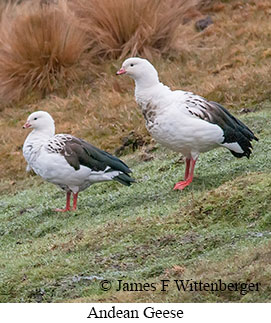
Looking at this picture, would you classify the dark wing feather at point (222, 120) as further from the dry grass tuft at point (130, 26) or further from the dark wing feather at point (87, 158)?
the dry grass tuft at point (130, 26)

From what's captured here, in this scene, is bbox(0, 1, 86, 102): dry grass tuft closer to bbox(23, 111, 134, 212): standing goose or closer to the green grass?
the green grass

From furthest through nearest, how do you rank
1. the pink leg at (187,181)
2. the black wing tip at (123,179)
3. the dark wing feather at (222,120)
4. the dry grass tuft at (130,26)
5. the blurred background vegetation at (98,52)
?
1. the dry grass tuft at (130,26)
2. the blurred background vegetation at (98,52)
3. the black wing tip at (123,179)
4. the pink leg at (187,181)
5. the dark wing feather at (222,120)

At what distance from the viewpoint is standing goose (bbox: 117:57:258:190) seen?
28.2 ft

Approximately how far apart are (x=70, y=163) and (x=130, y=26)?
7.08 metres

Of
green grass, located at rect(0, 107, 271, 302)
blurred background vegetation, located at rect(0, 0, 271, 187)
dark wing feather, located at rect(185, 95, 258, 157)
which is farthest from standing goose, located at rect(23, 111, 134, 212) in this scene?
blurred background vegetation, located at rect(0, 0, 271, 187)

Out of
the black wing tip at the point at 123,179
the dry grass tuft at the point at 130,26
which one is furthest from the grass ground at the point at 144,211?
the dry grass tuft at the point at 130,26

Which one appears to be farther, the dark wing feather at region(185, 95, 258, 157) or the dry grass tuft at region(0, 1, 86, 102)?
the dry grass tuft at region(0, 1, 86, 102)

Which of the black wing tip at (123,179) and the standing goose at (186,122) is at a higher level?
the standing goose at (186,122)

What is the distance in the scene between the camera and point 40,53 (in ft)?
50.3

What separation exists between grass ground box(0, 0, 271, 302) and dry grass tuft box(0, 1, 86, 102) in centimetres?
62

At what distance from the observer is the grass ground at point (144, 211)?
664 centimetres

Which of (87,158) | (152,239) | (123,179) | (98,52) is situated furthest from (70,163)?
(98,52)

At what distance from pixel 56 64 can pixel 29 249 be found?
7.90 meters

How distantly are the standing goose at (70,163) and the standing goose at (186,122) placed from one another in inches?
25.2
